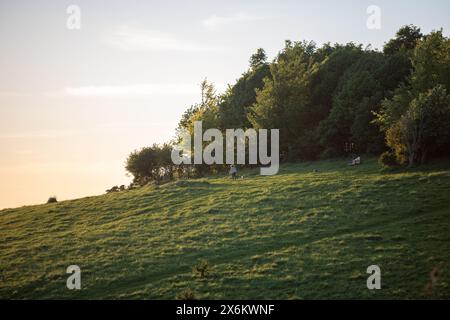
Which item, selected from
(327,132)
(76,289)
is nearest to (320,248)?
(76,289)

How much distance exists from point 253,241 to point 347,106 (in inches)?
1685

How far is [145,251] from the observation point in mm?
33156

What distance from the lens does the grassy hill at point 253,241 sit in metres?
25.9

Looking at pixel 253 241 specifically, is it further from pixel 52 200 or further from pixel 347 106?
pixel 347 106

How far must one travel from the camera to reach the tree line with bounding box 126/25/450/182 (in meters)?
50.5

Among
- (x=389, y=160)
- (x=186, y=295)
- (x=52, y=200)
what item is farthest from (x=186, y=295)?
(x=52, y=200)

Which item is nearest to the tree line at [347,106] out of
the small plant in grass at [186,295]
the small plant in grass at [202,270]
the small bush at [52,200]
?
the small bush at [52,200]

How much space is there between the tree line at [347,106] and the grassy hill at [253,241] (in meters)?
5.30

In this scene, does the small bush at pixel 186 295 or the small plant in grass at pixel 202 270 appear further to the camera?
the small plant in grass at pixel 202 270

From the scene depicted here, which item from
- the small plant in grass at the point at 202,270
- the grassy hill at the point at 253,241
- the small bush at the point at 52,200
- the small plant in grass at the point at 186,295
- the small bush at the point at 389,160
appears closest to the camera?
the small plant in grass at the point at 186,295

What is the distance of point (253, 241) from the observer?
32.8m

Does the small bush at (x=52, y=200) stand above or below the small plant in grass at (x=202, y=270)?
above

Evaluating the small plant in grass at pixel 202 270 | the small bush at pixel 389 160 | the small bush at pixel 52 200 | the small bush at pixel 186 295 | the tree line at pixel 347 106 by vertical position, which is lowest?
the small bush at pixel 186 295

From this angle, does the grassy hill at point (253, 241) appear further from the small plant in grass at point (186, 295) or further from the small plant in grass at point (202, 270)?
the small plant in grass at point (186, 295)
